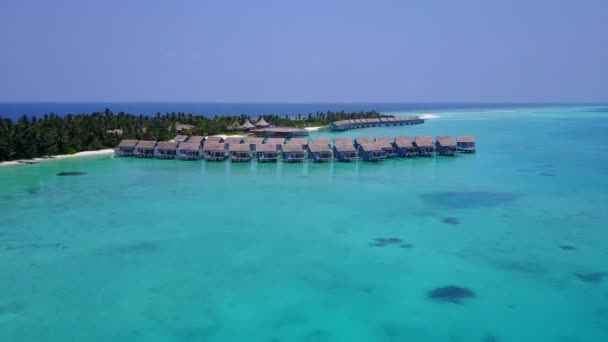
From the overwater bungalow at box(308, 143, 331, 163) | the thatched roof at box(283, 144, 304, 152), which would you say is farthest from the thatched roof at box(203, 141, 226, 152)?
the overwater bungalow at box(308, 143, 331, 163)

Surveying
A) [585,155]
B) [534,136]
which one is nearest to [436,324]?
[585,155]

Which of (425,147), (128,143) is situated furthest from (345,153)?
(128,143)

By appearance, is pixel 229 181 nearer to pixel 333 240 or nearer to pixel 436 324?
pixel 333 240

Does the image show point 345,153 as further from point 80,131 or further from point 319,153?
point 80,131

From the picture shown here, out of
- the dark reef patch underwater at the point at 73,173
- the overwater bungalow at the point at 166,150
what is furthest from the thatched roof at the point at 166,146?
the dark reef patch underwater at the point at 73,173

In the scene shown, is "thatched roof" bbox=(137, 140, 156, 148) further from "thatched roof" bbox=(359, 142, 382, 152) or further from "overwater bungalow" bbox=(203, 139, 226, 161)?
"thatched roof" bbox=(359, 142, 382, 152)

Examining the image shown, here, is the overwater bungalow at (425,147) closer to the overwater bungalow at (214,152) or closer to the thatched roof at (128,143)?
the overwater bungalow at (214,152)
